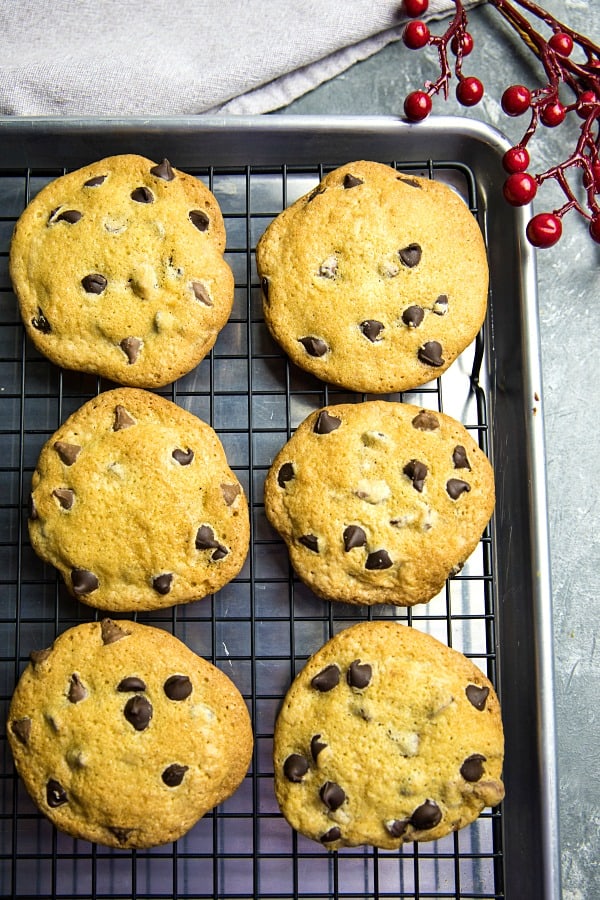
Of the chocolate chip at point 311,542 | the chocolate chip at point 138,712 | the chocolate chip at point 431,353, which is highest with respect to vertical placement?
the chocolate chip at point 431,353

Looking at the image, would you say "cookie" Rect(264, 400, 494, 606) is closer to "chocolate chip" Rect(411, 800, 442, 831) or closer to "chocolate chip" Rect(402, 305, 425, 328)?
"chocolate chip" Rect(402, 305, 425, 328)

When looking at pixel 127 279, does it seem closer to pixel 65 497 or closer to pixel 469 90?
pixel 65 497

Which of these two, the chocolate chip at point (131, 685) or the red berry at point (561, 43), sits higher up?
the red berry at point (561, 43)

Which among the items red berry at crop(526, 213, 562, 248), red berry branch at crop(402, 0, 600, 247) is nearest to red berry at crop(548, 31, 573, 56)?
red berry branch at crop(402, 0, 600, 247)

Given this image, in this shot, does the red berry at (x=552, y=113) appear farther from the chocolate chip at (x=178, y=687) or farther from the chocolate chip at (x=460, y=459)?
the chocolate chip at (x=178, y=687)

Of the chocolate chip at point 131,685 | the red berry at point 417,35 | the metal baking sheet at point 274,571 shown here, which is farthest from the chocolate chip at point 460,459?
the red berry at point 417,35

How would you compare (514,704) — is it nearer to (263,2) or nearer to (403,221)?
(403,221)

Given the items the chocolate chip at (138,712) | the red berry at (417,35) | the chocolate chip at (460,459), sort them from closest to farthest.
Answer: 1. the chocolate chip at (138,712)
2. the chocolate chip at (460,459)
3. the red berry at (417,35)
